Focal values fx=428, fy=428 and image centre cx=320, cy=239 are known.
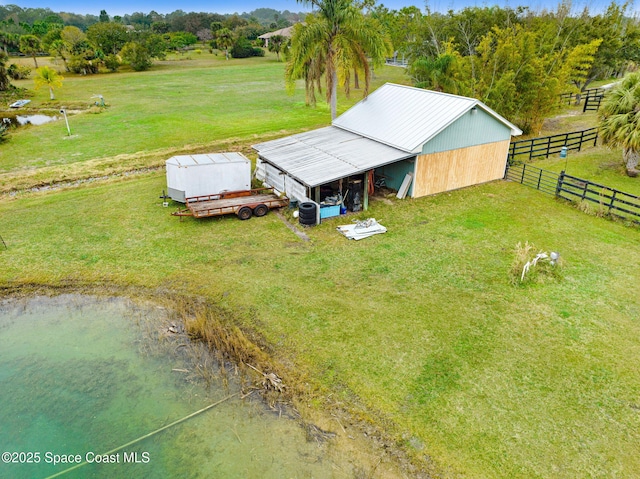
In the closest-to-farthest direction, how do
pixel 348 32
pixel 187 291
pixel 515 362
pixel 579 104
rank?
pixel 515 362
pixel 187 291
pixel 348 32
pixel 579 104

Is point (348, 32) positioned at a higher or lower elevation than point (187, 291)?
higher

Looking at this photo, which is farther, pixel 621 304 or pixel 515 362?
pixel 621 304

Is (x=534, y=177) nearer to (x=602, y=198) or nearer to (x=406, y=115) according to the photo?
(x=602, y=198)

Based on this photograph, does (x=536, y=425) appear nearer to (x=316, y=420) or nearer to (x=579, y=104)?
(x=316, y=420)

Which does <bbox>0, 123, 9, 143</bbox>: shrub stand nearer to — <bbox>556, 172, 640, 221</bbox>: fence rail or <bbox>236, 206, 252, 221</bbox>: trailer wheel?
<bbox>236, 206, 252, 221</bbox>: trailer wheel

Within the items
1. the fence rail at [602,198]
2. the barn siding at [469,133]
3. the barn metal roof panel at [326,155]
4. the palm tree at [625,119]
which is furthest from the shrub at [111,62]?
the fence rail at [602,198]

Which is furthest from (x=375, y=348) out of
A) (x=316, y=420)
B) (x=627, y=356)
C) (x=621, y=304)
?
(x=621, y=304)
